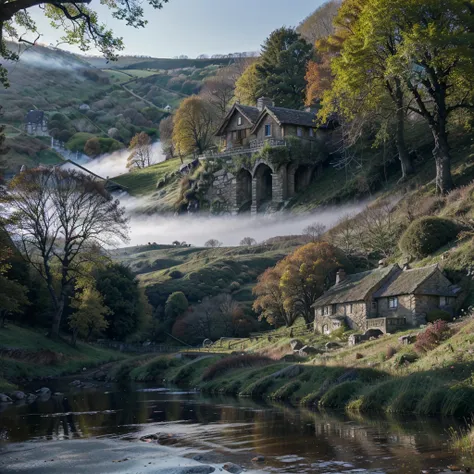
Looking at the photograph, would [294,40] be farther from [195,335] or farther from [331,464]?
[331,464]

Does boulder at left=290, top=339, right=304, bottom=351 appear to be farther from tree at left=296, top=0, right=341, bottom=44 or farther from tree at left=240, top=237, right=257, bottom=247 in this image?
tree at left=296, top=0, right=341, bottom=44

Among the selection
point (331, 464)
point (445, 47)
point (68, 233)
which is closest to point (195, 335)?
point (68, 233)

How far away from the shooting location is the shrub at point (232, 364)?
41250 millimetres

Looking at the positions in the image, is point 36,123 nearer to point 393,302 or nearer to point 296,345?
point 296,345

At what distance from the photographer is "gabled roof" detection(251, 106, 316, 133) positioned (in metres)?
76.9

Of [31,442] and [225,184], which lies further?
[225,184]

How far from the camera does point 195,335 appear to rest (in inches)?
2980

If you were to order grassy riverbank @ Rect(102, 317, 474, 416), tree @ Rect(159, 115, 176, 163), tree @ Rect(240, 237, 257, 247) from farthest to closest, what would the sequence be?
tree @ Rect(159, 115, 176, 163) → tree @ Rect(240, 237, 257, 247) → grassy riverbank @ Rect(102, 317, 474, 416)

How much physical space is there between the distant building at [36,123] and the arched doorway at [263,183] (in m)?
120

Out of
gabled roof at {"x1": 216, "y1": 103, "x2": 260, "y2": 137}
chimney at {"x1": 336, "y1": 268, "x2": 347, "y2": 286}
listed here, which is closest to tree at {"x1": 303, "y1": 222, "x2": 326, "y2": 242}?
chimney at {"x1": 336, "y1": 268, "x2": 347, "y2": 286}

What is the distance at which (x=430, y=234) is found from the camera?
4525 cm

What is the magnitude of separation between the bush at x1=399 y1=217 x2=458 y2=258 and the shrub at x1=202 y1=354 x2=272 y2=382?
14.0 metres

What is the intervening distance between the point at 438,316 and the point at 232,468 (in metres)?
28.1

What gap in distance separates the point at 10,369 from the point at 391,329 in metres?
25.0
